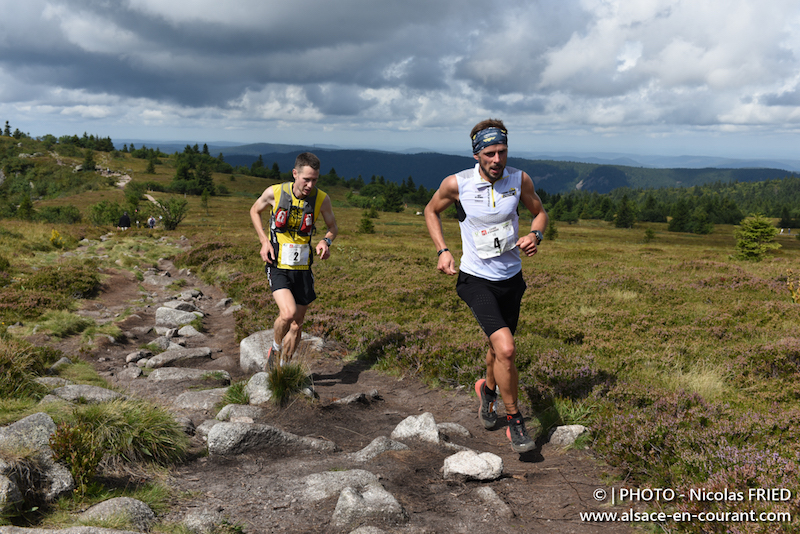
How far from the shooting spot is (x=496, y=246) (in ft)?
16.6

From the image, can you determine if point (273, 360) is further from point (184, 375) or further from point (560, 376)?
point (560, 376)

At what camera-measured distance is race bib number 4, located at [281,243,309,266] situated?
22.3 feet

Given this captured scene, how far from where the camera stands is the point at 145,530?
3170 millimetres

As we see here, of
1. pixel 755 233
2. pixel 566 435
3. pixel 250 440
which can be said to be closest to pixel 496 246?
pixel 566 435

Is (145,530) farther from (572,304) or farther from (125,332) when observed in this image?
(572,304)

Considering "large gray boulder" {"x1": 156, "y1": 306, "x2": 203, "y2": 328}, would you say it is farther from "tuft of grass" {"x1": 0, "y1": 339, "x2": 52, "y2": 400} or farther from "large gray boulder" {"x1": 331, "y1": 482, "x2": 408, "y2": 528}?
"large gray boulder" {"x1": 331, "y1": 482, "x2": 408, "y2": 528}

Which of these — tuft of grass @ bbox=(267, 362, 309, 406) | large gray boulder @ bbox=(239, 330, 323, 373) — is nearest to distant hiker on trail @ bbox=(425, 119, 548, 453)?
tuft of grass @ bbox=(267, 362, 309, 406)

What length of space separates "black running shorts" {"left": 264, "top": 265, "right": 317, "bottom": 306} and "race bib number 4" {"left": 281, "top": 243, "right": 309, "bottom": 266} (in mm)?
131

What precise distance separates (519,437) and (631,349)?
422 cm

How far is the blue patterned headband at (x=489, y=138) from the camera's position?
4871 millimetres

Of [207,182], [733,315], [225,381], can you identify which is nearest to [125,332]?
[225,381]

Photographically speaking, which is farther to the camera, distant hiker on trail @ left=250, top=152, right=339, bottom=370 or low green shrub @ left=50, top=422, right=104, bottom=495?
distant hiker on trail @ left=250, top=152, right=339, bottom=370

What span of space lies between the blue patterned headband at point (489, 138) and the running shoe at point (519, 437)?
2.84 meters

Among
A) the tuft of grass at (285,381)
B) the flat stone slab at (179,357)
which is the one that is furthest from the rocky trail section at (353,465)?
the flat stone slab at (179,357)
